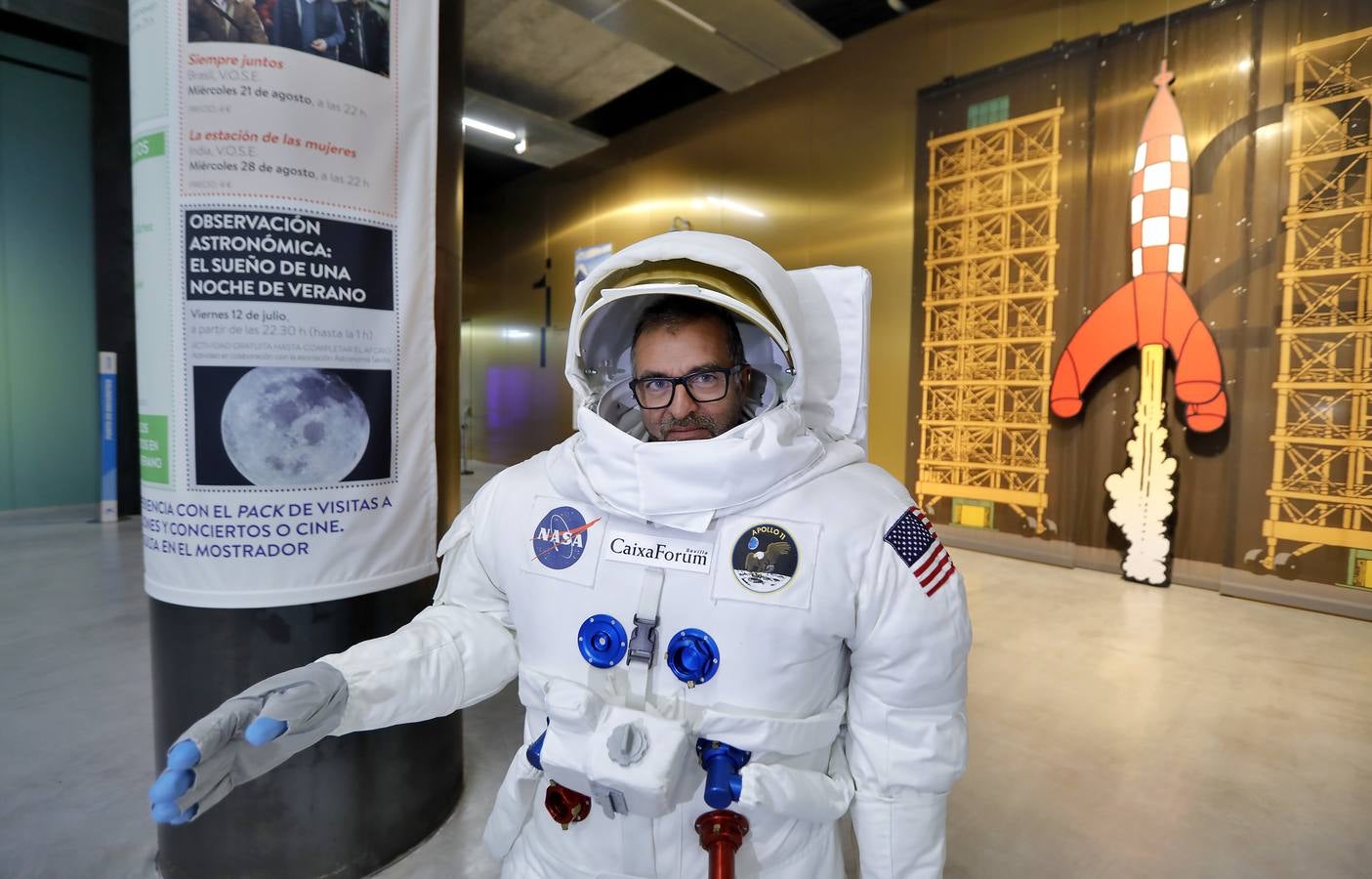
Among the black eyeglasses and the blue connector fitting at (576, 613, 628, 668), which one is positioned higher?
the black eyeglasses

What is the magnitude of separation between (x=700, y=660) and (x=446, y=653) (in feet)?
1.52

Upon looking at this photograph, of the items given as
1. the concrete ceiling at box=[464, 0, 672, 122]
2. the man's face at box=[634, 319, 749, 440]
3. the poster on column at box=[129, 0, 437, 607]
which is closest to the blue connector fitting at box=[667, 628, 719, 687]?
the man's face at box=[634, 319, 749, 440]

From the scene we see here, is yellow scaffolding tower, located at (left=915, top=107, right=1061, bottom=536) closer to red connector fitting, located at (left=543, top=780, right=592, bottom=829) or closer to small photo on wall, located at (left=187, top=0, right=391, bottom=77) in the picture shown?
small photo on wall, located at (left=187, top=0, right=391, bottom=77)

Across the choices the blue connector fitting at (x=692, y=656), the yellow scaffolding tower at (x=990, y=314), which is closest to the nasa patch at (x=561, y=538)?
the blue connector fitting at (x=692, y=656)

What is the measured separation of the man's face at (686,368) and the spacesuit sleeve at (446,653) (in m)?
0.37

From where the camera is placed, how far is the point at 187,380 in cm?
151

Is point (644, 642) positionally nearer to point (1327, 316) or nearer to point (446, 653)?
point (446, 653)

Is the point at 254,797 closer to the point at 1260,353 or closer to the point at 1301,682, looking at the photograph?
the point at 1301,682

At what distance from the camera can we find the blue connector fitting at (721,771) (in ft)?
3.05

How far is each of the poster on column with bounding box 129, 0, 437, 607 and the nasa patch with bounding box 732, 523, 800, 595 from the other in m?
1.08

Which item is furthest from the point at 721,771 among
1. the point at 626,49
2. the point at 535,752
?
the point at 626,49

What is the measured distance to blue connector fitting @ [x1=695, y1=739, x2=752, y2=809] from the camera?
36.6 inches

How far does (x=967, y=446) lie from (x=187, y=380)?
5347 mm

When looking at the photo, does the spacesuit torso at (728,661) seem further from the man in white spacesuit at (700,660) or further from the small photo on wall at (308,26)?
the small photo on wall at (308,26)
